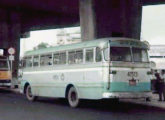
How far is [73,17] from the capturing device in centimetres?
4800

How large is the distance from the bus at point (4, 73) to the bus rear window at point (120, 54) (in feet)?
49.6

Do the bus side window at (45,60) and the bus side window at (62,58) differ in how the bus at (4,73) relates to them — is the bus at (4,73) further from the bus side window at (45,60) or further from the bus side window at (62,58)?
the bus side window at (62,58)

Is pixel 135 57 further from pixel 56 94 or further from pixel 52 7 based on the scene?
pixel 52 7

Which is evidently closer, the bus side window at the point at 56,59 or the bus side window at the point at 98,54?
the bus side window at the point at 98,54

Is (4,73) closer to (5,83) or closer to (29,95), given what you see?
(5,83)

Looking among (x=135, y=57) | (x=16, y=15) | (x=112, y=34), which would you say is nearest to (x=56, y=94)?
(x=135, y=57)

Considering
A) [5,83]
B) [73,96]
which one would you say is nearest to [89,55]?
[73,96]

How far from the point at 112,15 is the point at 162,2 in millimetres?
14286

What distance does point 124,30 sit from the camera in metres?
26.9

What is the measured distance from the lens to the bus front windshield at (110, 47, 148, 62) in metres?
16.2

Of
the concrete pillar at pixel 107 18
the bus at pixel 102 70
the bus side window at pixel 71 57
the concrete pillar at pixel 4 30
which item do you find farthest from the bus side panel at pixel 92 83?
the concrete pillar at pixel 4 30

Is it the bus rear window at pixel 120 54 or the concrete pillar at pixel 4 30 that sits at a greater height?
the concrete pillar at pixel 4 30

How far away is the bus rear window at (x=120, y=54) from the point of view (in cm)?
1614

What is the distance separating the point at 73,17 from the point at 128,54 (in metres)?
32.0
